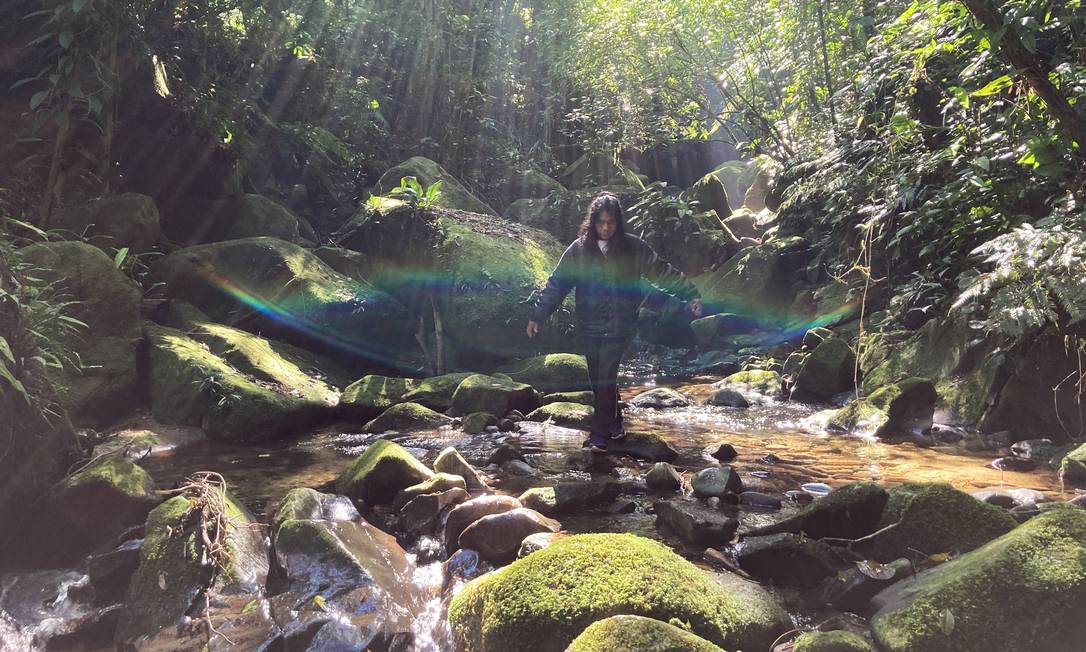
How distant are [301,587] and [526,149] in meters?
19.8

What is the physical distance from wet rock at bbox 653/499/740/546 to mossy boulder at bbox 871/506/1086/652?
1.16m

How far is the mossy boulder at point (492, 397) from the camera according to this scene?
816 cm

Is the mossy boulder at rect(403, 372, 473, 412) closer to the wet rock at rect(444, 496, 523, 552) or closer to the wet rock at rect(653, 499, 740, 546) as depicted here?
the wet rock at rect(444, 496, 523, 552)

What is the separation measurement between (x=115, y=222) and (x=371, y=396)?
4224mm

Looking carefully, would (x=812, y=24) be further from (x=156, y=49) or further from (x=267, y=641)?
(x=267, y=641)

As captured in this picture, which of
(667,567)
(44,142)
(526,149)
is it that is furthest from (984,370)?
(526,149)

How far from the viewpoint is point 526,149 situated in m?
21.6

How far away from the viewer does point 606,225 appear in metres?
5.73

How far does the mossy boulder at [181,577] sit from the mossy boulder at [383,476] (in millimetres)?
981

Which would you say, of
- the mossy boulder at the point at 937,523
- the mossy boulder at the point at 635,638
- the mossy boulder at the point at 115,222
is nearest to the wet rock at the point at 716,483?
the mossy boulder at the point at 937,523

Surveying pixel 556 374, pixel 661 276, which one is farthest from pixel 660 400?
pixel 661 276

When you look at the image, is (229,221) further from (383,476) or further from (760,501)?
(760,501)

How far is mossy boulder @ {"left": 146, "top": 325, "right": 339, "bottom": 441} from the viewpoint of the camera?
264 inches

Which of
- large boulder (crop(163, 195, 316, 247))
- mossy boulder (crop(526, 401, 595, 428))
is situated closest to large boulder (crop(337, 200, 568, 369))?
large boulder (crop(163, 195, 316, 247))
